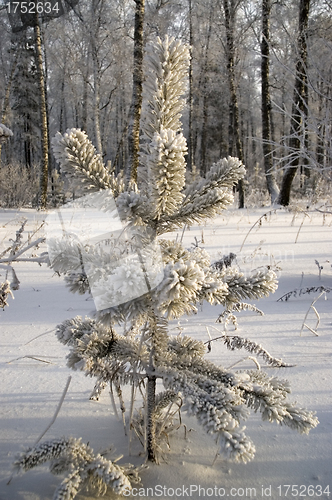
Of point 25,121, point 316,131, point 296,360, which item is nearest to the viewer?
point 296,360

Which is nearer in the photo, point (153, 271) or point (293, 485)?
point (153, 271)

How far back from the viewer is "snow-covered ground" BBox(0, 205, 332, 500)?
1087mm

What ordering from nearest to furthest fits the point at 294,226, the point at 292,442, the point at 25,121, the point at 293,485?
1. the point at 293,485
2. the point at 292,442
3. the point at 294,226
4. the point at 25,121

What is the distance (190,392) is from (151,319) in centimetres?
26

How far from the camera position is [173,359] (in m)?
1.09

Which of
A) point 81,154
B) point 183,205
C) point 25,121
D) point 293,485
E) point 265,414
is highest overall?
point 25,121

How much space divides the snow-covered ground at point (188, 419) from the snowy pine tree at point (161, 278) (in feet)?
0.61

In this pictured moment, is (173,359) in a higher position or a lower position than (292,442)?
higher

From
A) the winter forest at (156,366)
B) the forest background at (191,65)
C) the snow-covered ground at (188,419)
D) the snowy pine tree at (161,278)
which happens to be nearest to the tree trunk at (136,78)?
the forest background at (191,65)

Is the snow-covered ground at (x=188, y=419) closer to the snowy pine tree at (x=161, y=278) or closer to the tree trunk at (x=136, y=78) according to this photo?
the snowy pine tree at (x=161, y=278)

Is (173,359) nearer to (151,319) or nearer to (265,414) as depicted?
(151,319)

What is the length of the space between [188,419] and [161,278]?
882mm

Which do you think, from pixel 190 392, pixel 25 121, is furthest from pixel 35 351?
pixel 25 121

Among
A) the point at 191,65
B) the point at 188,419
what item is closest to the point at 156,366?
the point at 188,419
